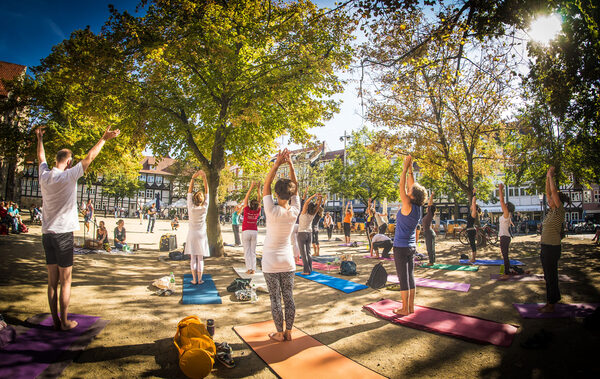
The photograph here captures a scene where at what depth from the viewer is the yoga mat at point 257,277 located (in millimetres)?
6740

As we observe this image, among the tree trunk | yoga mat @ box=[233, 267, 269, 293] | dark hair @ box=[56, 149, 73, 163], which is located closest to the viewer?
dark hair @ box=[56, 149, 73, 163]

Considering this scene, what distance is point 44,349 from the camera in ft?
11.1

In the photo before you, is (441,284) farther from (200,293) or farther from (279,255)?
(200,293)

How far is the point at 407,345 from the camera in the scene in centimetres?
391

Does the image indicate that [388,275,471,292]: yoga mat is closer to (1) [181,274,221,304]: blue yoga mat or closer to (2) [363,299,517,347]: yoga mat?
(2) [363,299,517,347]: yoga mat

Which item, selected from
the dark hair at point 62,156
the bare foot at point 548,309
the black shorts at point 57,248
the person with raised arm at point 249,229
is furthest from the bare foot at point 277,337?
the bare foot at point 548,309

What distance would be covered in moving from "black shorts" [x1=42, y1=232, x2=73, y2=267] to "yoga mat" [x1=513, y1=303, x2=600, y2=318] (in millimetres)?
7243

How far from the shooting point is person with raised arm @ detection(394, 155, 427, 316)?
4922 millimetres

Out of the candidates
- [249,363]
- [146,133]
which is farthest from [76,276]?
[249,363]

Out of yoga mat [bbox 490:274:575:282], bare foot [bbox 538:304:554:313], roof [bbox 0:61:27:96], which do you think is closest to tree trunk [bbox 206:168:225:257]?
yoga mat [bbox 490:274:575:282]

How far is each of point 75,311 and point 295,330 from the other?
3811 mm

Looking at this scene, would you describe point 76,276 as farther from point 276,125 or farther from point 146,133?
point 276,125

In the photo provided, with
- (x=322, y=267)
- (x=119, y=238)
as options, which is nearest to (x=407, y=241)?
(x=322, y=267)

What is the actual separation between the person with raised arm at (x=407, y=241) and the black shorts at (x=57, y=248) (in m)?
5.03
